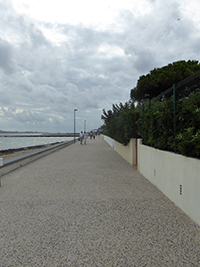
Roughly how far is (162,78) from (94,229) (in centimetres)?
3367

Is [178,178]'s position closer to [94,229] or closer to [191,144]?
[191,144]

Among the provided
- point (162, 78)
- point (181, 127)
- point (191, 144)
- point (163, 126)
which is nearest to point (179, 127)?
point (181, 127)

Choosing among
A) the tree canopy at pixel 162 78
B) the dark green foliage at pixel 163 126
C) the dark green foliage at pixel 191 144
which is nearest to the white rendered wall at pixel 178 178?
the dark green foliage at pixel 191 144

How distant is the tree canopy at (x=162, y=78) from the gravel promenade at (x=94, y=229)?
3058 centimetres

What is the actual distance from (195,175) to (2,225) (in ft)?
11.4

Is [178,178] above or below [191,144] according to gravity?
below

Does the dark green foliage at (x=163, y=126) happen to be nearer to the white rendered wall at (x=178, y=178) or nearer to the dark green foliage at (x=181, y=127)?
the dark green foliage at (x=181, y=127)

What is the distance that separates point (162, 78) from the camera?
34.9m

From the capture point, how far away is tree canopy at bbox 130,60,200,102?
113 feet

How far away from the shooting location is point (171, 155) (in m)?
5.63

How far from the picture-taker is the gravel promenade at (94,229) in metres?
2.99

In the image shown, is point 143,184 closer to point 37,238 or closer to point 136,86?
point 37,238

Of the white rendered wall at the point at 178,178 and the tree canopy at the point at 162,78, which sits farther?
the tree canopy at the point at 162,78

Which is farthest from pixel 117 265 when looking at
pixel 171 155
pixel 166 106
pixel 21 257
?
pixel 166 106
